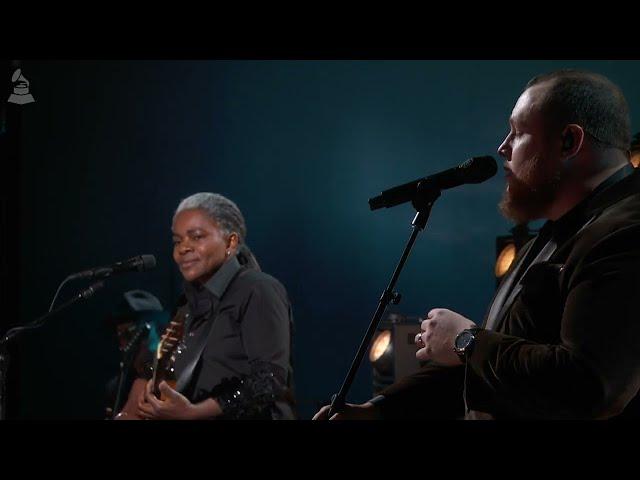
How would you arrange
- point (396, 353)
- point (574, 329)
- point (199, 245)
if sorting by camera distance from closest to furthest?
1. point (574, 329)
2. point (199, 245)
3. point (396, 353)

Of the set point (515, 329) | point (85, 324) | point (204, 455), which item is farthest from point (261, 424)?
point (85, 324)

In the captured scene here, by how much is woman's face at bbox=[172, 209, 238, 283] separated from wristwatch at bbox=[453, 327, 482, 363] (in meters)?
1.54

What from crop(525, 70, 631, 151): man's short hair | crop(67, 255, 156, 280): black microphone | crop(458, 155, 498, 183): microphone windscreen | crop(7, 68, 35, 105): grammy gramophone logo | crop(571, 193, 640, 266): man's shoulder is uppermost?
crop(7, 68, 35, 105): grammy gramophone logo

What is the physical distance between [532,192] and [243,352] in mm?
1296

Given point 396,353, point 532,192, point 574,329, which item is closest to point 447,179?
point 532,192

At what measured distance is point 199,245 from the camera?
282cm

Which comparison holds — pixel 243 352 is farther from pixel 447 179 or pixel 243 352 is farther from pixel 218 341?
pixel 447 179

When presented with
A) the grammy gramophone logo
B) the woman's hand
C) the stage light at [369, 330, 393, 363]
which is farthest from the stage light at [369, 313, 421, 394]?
the grammy gramophone logo

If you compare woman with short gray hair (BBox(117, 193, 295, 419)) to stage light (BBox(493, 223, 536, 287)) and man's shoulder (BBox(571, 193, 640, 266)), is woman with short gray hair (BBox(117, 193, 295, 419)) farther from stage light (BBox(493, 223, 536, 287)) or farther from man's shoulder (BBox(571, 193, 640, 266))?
stage light (BBox(493, 223, 536, 287))

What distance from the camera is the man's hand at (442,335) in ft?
4.92

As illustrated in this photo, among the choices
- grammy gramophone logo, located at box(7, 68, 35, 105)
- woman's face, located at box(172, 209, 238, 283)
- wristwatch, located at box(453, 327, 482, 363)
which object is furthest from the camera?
grammy gramophone logo, located at box(7, 68, 35, 105)

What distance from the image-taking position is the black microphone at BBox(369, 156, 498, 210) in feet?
5.22

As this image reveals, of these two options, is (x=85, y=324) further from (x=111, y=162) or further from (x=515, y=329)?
(x=515, y=329)

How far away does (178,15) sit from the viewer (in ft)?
6.89
